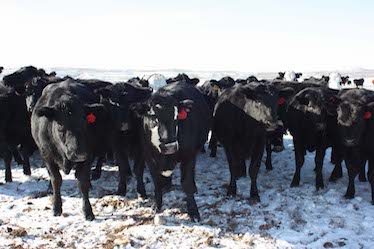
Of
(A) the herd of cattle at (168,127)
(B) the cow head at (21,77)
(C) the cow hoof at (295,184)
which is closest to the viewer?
(A) the herd of cattle at (168,127)

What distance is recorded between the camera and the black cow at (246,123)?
22.4 ft

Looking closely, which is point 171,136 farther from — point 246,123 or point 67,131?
point 246,123

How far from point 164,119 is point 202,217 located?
1657 mm

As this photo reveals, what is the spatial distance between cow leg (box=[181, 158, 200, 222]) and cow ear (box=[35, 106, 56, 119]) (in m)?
2.08

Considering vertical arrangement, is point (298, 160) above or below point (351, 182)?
above

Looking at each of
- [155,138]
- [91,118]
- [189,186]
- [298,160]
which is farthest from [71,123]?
[298,160]

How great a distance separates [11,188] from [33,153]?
2522 mm

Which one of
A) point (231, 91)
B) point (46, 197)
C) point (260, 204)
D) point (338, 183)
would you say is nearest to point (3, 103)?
point (46, 197)

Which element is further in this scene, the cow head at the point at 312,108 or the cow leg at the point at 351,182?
the cow head at the point at 312,108

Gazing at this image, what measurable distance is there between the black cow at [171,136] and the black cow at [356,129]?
94.4 inches

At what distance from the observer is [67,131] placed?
223 inches

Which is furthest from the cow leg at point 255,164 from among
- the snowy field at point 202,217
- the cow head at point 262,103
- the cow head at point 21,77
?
the cow head at point 21,77

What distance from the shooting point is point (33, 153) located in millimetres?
10086

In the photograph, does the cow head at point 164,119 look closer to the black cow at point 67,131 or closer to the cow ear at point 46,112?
the black cow at point 67,131
